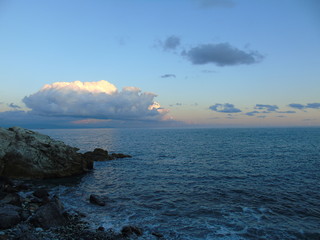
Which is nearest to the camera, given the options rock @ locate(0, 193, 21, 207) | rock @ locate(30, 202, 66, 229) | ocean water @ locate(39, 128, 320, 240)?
rock @ locate(30, 202, 66, 229)

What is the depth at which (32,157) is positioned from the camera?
30.8 meters

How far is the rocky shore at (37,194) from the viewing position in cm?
1441

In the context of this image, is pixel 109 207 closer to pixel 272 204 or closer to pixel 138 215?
pixel 138 215

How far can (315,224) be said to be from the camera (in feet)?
54.3

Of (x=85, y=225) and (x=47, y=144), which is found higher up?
(x=47, y=144)

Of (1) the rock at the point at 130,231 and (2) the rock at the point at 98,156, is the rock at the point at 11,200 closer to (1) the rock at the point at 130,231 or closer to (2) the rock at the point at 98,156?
(1) the rock at the point at 130,231

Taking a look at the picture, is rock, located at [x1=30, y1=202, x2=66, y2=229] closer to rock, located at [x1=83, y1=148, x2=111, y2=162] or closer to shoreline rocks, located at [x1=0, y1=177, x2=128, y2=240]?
shoreline rocks, located at [x1=0, y1=177, x2=128, y2=240]

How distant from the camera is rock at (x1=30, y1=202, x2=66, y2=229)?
601 inches

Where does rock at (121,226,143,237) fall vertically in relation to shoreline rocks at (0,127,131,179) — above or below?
below

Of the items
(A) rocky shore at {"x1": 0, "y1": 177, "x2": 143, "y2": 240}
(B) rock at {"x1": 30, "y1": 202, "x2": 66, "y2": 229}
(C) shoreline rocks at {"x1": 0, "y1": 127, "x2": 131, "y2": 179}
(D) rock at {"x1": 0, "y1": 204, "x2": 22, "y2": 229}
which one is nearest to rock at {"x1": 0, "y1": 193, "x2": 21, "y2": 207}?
(A) rocky shore at {"x1": 0, "y1": 177, "x2": 143, "y2": 240}

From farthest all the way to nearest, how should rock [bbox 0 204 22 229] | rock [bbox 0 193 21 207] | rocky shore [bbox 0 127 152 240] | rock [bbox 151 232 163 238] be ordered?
rock [bbox 0 193 21 207] → rock [bbox 151 232 163 238] → rock [bbox 0 204 22 229] → rocky shore [bbox 0 127 152 240]

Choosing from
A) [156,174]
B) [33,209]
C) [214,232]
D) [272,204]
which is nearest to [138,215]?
[214,232]

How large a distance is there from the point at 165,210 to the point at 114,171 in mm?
20068

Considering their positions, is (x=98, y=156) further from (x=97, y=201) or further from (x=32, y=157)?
(x=97, y=201)
